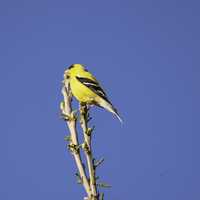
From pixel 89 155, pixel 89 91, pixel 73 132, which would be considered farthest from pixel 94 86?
pixel 89 155

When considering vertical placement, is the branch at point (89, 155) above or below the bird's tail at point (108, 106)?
below

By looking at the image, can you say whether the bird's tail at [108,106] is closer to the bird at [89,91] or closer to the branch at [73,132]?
the bird at [89,91]

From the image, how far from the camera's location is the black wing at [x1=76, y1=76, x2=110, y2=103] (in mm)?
6391

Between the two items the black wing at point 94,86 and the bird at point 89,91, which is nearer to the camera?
the bird at point 89,91

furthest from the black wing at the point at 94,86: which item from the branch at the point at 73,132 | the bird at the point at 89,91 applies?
the branch at the point at 73,132

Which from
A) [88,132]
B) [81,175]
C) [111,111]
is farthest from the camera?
[111,111]

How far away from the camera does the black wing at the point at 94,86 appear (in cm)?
639

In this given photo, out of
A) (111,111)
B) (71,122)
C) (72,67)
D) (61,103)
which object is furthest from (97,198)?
(72,67)

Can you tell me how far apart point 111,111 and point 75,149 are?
13.2 feet

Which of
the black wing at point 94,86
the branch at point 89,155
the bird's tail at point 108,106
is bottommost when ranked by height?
the branch at point 89,155

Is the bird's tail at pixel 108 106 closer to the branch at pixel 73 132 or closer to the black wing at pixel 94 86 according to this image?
the black wing at pixel 94 86

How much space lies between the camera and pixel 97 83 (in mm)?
6684

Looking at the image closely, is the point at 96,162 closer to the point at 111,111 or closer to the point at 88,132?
the point at 88,132

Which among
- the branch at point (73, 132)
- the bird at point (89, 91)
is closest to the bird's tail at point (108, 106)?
the bird at point (89, 91)
